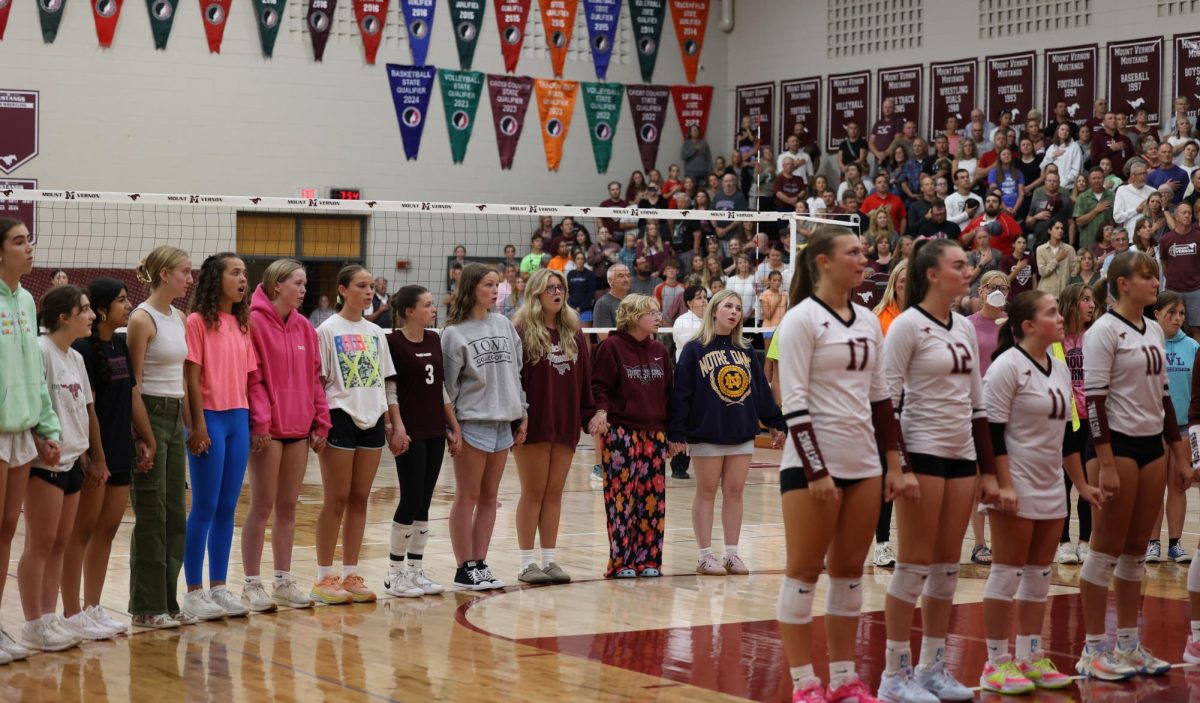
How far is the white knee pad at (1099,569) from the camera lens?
5.96 metres

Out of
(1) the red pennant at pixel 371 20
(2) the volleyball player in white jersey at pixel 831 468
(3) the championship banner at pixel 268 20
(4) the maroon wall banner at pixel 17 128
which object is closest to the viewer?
(2) the volleyball player in white jersey at pixel 831 468

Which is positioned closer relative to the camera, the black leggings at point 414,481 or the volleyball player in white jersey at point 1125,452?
the volleyball player in white jersey at point 1125,452

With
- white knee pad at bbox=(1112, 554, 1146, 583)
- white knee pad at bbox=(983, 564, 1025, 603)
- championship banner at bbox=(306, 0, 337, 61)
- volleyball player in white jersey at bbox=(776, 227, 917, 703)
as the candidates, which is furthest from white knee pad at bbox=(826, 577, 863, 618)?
championship banner at bbox=(306, 0, 337, 61)

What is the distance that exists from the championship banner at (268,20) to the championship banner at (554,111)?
393cm

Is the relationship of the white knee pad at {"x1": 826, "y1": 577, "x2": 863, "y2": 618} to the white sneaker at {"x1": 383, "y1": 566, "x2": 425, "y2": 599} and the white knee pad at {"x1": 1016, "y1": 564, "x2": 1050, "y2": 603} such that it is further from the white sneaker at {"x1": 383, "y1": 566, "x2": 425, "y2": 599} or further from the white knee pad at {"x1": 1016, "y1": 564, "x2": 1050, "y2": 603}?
the white sneaker at {"x1": 383, "y1": 566, "x2": 425, "y2": 599}

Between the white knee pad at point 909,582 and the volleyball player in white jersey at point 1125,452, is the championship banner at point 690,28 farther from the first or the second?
the white knee pad at point 909,582

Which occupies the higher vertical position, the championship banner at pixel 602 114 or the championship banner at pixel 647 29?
the championship banner at pixel 647 29

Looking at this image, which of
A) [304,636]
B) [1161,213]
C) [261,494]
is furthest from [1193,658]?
[1161,213]

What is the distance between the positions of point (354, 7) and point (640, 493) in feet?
47.2

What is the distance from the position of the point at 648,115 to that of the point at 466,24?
3222 millimetres

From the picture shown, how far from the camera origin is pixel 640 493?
27.6 ft

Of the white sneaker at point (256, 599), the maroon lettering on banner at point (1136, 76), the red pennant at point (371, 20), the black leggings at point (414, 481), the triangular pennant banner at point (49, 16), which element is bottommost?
the white sneaker at point (256, 599)

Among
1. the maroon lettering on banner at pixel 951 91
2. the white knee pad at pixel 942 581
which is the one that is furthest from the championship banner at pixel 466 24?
the white knee pad at pixel 942 581

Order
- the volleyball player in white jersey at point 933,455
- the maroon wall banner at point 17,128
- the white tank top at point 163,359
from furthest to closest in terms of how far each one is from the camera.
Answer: the maroon wall banner at point 17,128 < the white tank top at point 163,359 < the volleyball player in white jersey at point 933,455
